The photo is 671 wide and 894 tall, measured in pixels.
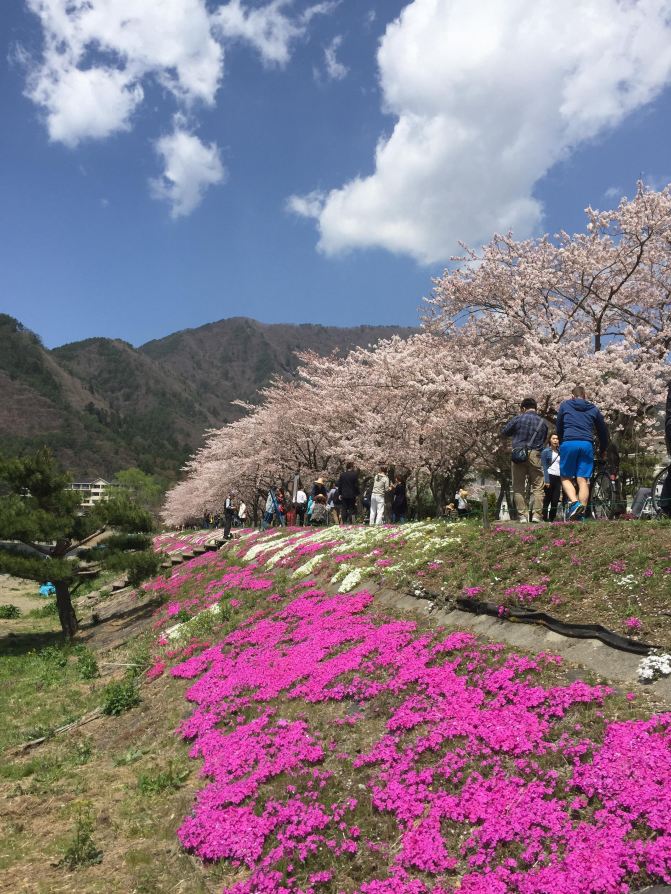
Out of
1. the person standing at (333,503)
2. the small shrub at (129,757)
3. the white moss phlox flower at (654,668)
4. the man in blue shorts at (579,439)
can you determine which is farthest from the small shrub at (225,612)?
the person standing at (333,503)

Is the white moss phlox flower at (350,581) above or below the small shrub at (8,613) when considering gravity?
above

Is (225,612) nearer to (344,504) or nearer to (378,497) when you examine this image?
(378,497)

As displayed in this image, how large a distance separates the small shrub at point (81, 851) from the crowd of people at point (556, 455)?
27.3ft

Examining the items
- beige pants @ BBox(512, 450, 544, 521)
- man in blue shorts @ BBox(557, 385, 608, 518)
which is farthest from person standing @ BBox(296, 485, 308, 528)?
man in blue shorts @ BBox(557, 385, 608, 518)

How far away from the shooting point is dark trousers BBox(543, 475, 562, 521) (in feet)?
40.0

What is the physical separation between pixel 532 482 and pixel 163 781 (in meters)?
9.07

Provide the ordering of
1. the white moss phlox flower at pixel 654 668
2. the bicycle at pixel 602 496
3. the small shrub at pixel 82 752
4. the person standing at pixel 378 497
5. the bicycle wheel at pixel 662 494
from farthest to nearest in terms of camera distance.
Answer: the person standing at pixel 378 497, the bicycle at pixel 602 496, the bicycle wheel at pixel 662 494, the small shrub at pixel 82 752, the white moss phlox flower at pixel 654 668

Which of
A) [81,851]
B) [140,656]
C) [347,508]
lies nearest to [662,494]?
[81,851]

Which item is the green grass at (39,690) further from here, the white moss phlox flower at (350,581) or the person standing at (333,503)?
the person standing at (333,503)

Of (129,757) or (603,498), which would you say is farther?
(603,498)

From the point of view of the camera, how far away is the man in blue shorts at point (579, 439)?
32.3ft

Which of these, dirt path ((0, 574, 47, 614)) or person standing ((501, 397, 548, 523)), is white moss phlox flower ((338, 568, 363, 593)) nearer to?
person standing ((501, 397, 548, 523))

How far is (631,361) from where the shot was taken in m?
18.9

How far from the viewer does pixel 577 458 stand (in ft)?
32.5
